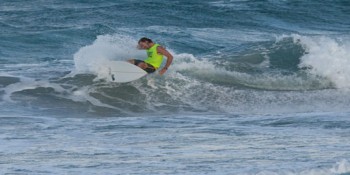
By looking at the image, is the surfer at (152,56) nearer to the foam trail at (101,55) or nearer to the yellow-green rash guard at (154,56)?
the yellow-green rash guard at (154,56)

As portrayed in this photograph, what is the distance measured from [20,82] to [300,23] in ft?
41.7

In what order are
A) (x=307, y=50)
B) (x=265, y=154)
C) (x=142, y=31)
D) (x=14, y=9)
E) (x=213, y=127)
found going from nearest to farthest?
(x=265, y=154) → (x=213, y=127) → (x=307, y=50) → (x=142, y=31) → (x=14, y=9)

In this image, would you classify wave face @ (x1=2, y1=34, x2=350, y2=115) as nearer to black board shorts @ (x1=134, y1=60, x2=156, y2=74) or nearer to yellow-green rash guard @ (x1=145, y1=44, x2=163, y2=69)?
black board shorts @ (x1=134, y1=60, x2=156, y2=74)

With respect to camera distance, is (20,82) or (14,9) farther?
(14,9)

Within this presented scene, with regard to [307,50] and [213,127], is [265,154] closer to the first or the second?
[213,127]

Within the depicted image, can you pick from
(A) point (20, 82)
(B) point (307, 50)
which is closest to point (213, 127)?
(A) point (20, 82)

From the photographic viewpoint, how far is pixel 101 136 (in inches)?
432

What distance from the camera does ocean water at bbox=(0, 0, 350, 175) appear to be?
9.45 meters

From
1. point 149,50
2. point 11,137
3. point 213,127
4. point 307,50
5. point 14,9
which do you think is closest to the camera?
point 11,137

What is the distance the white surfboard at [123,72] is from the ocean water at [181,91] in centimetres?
16

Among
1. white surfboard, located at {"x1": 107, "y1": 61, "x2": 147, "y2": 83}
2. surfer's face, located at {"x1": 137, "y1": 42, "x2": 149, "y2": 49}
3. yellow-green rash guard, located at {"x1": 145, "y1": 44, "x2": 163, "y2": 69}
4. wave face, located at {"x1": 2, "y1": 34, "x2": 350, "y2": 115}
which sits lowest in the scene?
wave face, located at {"x1": 2, "y1": 34, "x2": 350, "y2": 115}

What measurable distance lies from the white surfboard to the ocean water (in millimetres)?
159

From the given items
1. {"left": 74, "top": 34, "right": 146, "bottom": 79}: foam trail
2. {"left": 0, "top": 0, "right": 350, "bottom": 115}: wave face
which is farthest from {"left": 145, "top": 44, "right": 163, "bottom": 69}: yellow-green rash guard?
{"left": 74, "top": 34, "right": 146, "bottom": 79}: foam trail

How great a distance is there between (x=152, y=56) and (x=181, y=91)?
101 centimetres
